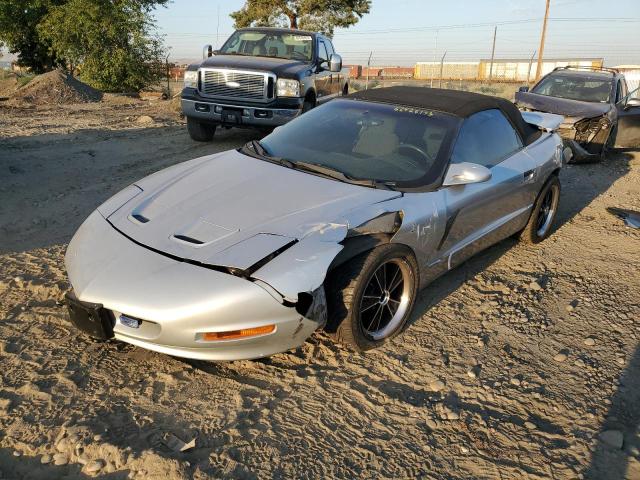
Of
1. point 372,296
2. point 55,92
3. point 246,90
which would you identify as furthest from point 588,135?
point 55,92

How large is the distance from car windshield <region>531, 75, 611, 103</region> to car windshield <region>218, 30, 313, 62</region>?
175 inches

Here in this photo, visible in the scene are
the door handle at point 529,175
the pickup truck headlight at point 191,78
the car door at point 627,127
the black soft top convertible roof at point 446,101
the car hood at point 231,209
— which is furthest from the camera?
the car door at point 627,127

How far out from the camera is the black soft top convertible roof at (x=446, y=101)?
405 centimetres

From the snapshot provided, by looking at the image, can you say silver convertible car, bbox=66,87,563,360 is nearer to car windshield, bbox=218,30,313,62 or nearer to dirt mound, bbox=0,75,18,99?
car windshield, bbox=218,30,313,62

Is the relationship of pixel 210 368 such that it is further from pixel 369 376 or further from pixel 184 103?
pixel 184 103

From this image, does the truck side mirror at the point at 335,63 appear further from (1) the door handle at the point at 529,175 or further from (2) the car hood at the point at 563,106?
(1) the door handle at the point at 529,175

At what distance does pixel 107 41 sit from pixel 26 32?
962 cm

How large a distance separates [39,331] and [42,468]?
3.78 ft

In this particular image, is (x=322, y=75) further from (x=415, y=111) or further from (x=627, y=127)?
(x=415, y=111)

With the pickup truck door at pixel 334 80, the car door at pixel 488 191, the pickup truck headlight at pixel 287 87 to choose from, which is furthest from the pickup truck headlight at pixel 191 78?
the car door at pixel 488 191

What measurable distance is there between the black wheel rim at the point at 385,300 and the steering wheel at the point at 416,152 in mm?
812

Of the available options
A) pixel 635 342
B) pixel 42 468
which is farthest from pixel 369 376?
pixel 635 342

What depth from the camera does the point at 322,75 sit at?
30.6 ft

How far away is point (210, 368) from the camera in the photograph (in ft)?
9.39
